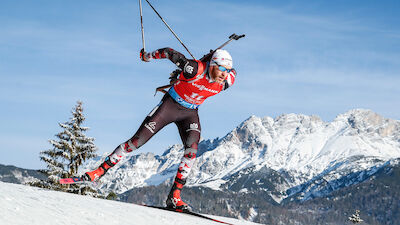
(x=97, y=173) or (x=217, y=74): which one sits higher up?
(x=217, y=74)

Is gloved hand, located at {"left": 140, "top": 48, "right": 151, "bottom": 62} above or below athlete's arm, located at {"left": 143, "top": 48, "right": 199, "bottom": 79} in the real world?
above

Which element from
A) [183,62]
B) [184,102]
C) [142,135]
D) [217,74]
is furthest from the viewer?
[184,102]

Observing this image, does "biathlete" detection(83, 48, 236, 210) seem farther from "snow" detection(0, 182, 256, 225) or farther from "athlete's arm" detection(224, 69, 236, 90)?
"snow" detection(0, 182, 256, 225)

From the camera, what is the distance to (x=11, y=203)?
561 centimetres

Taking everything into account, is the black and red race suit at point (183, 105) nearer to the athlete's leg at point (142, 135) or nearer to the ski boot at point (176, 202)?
the athlete's leg at point (142, 135)

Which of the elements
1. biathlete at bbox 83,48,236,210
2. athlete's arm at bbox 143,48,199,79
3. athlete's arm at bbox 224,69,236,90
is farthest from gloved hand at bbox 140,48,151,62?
athlete's arm at bbox 224,69,236,90

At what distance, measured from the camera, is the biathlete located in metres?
8.30

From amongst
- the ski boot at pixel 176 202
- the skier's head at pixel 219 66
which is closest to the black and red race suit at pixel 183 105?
the skier's head at pixel 219 66

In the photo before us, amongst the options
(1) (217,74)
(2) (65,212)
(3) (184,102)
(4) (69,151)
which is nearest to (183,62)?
(1) (217,74)

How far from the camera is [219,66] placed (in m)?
8.33

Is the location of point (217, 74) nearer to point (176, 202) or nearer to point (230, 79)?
point (230, 79)

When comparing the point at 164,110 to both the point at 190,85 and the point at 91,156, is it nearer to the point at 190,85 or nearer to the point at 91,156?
the point at 190,85

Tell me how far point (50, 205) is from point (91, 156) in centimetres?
2458

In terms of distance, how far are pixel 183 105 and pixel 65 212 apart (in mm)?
3408
